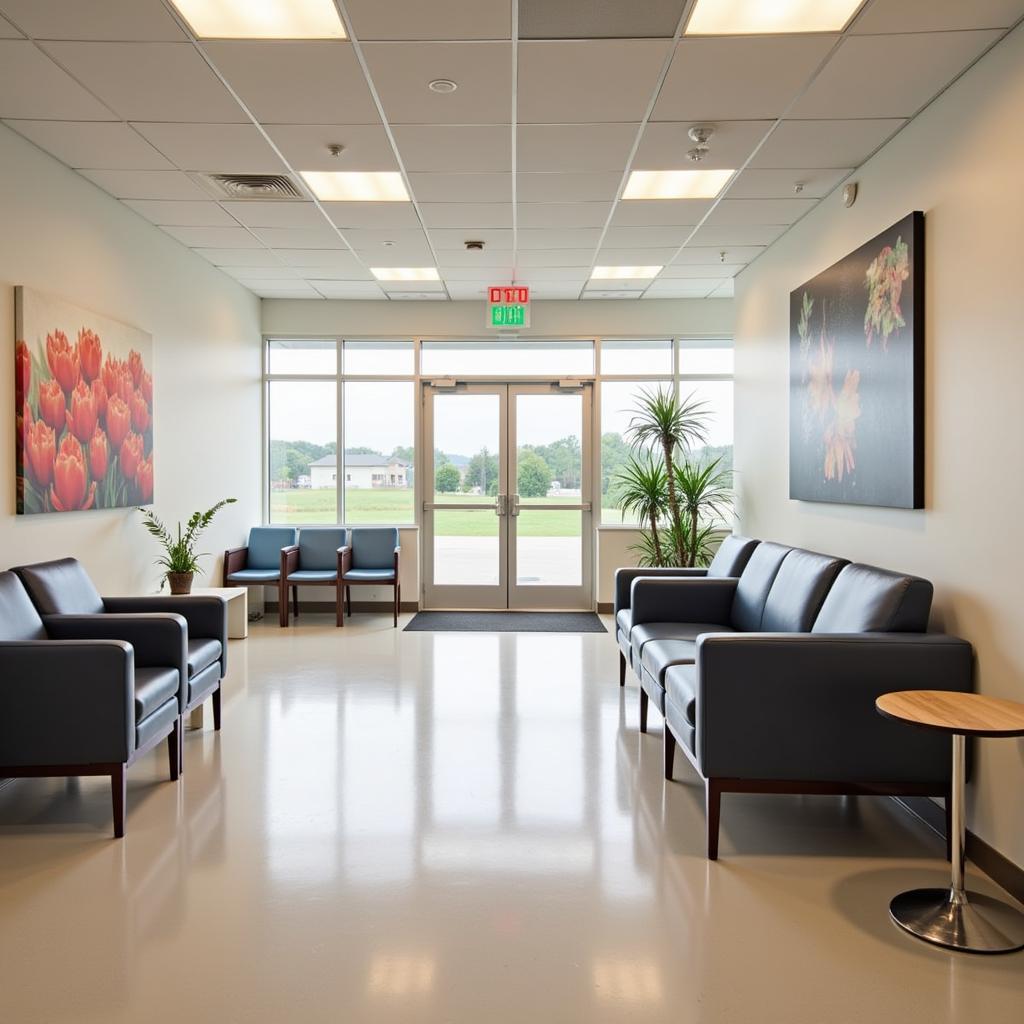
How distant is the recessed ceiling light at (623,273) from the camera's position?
23.6 ft

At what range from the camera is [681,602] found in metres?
5.16

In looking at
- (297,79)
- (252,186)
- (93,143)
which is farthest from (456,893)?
(252,186)

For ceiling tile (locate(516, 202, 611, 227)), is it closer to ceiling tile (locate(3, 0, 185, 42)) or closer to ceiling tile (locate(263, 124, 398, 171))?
ceiling tile (locate(263, 124, 398, 171))

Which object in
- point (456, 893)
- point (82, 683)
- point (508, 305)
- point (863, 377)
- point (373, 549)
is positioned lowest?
point (456, 893)

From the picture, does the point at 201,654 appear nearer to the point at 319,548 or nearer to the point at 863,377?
the point at 863,377

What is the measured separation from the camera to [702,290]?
26.4 feet

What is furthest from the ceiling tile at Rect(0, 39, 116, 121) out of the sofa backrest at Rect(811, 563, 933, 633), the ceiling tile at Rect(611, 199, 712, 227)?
the sofa backrest at Rect(811, 563, 933, 633)

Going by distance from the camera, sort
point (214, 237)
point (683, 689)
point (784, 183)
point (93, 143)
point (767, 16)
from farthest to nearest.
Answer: point (214, 237), point (784, 183), point (93, 143), point (683, 689), point (767, 16)

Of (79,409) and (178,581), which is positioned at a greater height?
(79,409)

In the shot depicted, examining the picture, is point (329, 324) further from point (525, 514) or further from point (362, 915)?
point (362, 915)

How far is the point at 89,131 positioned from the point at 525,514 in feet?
18.0

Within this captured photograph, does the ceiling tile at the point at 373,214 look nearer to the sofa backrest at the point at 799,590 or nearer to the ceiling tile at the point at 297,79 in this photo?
the ceiling tile at the point at 297,79

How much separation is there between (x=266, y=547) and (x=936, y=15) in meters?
6.81

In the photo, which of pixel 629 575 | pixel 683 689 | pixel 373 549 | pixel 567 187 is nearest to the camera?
pixel 683 689
